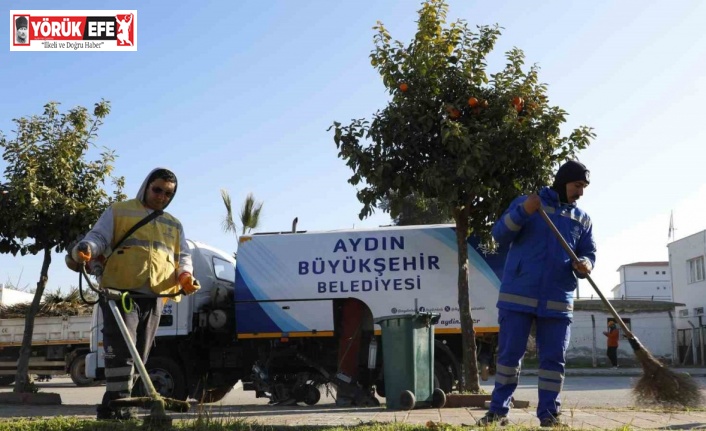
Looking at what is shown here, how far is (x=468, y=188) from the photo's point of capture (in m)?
10.3

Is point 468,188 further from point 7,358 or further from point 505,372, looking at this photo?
point 7,358

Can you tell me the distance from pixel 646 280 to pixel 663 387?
68.7m

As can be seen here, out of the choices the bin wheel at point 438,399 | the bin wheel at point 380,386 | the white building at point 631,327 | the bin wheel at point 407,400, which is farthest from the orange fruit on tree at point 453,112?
the white building at point 631,327

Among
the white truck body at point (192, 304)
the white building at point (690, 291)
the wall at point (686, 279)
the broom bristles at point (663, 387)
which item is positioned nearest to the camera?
the broom bristles at point (663, 387)

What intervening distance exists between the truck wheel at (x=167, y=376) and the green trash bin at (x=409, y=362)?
148 inches

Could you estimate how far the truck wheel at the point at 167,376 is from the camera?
1175 centimetres

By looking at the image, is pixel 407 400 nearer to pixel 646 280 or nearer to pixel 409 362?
pixel 409 362

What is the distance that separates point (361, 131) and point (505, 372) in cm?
582

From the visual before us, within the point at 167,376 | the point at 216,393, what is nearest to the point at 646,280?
the point at 216,393

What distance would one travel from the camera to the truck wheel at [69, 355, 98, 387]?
20.7 m

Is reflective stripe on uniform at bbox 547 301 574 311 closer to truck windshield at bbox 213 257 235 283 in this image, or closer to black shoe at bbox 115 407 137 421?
black shoe at bbox 115 407 137 421

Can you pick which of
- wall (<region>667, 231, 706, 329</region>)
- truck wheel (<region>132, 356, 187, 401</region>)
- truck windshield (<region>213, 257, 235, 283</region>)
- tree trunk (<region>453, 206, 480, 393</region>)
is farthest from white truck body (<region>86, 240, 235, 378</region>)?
wall (<region>667, 231, 706, 329</region>)

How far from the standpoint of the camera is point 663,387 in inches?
224

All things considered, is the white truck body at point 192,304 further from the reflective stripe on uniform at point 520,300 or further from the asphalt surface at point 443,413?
the reflective stripe on uniform at point 520,300
